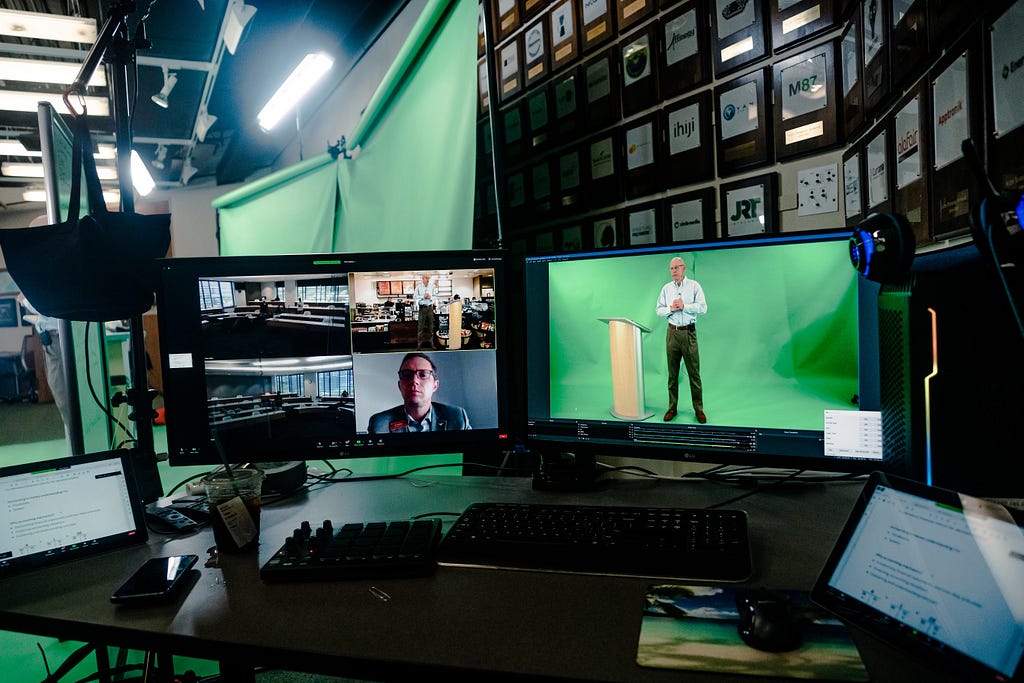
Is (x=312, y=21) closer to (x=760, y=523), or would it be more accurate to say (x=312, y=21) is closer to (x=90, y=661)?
(x=90, y=661)

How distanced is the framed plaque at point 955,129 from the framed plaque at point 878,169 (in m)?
A: 0.13

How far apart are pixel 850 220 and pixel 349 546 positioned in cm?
104

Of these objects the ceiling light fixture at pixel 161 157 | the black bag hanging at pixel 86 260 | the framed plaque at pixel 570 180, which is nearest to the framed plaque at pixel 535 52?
the framed plaque at pixel 570 180

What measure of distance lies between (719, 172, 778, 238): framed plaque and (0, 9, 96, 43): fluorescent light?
383 cm

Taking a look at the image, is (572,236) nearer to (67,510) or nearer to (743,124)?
(743,124)

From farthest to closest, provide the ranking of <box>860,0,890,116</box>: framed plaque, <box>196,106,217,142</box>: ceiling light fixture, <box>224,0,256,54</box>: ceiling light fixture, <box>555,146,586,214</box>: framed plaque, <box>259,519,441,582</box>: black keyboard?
<box>196,106,217,142</box>: ceiling light fixture < <box>224,0,256,54</box>: ceiling light fixture < <box>555,146,586,214</box>: framed plaque < <box>860,0,890,116</box>: framed plaque < <box>259,519,441,582</box>: black keyboard

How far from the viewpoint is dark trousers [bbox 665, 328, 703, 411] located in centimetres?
104

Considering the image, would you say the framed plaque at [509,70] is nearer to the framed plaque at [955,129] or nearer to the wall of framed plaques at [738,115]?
the wall of framed plaques at [738,115]

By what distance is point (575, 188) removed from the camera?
1690mm

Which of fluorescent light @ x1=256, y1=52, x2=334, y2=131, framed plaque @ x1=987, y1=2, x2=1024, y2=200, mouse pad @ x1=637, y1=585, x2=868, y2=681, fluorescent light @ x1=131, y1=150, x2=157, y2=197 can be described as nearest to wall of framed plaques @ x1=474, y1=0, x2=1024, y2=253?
framed plaque @ x1=987, y1=2, x2=1024, y2=200

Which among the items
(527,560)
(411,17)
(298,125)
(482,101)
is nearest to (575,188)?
(482,101)

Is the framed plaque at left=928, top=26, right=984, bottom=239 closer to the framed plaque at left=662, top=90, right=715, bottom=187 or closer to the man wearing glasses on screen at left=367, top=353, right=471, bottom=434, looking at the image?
the framed plaque at left=662, top=90, right=715, bottom=187

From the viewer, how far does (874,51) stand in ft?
3.45

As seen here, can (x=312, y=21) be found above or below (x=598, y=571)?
above
